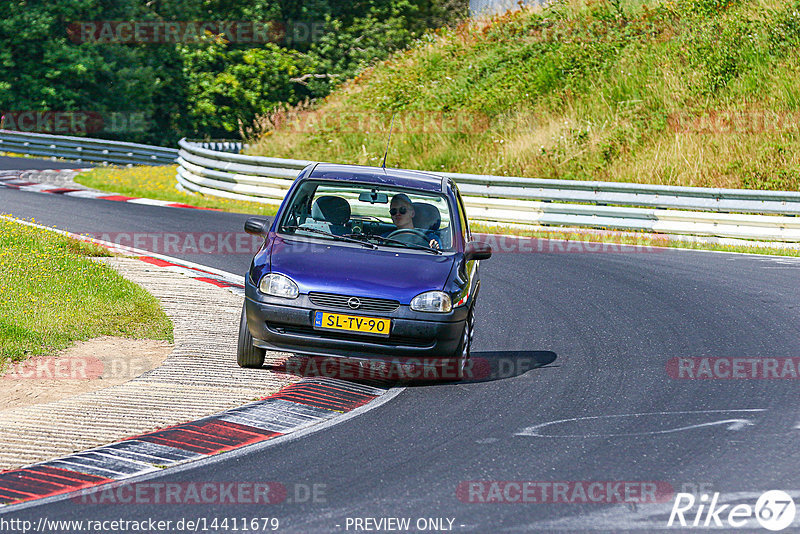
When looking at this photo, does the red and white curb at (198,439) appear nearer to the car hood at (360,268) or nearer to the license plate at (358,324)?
the license plate at (358,324)

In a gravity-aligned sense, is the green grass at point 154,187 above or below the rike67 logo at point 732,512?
above

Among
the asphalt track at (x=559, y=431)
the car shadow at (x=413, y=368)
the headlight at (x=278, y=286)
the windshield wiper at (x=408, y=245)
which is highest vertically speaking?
the windshield wiper at (x=408, y=245)

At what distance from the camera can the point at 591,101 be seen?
28156mm

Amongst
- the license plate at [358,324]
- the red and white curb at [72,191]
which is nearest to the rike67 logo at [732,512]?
the license plate at [358,324]

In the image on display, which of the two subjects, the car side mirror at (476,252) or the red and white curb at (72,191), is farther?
the red and white curb at (72,191)

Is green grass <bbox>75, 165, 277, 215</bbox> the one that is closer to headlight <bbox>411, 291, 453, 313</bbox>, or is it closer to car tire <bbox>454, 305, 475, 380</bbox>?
car tire <bbox>454, 305, 475, 380</bbox>

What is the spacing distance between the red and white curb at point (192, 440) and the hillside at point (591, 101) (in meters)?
17.1

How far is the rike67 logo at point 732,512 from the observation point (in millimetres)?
5465

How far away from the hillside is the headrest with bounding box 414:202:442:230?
15.2m

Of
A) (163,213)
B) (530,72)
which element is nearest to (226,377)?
(163,213)

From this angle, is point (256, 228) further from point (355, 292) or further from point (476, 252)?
point (476, 252)

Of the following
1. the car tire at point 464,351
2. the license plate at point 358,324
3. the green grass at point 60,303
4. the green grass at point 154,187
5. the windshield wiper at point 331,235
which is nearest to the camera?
the license plate at point 358,324

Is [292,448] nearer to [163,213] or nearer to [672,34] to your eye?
[163,213]

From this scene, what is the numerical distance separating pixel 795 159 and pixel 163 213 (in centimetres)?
1355
